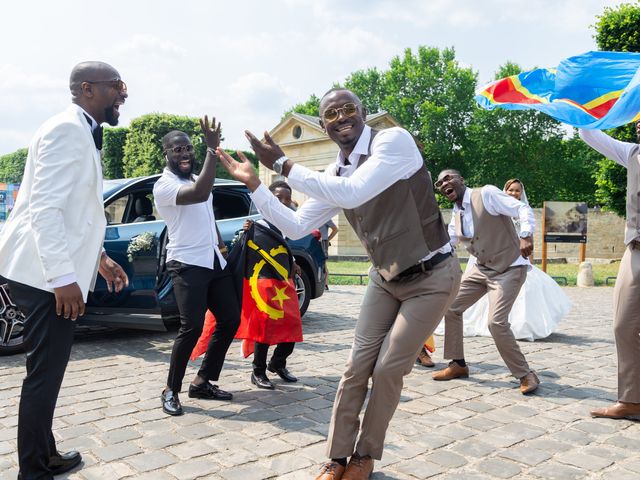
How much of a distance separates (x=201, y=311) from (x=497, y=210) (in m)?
2.95

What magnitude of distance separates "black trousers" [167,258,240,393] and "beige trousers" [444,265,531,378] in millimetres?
2168

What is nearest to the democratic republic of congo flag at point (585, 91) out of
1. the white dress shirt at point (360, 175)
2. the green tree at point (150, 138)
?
the white dress shirt at point (360, 175)

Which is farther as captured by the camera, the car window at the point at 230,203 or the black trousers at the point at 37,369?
the car window at the point at 230,203

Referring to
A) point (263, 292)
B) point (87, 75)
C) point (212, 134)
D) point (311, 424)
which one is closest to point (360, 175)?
point (212, 134)

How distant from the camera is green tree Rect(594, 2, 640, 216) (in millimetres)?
18391

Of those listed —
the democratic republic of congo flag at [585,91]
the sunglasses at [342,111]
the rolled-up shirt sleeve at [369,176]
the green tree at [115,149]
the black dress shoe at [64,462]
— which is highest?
the green tree at [115,149]

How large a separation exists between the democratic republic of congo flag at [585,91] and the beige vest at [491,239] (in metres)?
1.09

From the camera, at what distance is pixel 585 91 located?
5.88 meters

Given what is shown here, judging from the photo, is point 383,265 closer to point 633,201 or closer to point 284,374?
point 633,201

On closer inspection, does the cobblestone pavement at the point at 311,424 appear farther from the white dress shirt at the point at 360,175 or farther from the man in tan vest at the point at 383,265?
the white dress shirt at the point at 360,175

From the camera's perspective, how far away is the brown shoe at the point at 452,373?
5633 mm

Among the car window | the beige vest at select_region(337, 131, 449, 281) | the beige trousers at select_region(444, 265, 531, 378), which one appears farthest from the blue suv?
the beige vest at select_region(337, 131, 449, 281)

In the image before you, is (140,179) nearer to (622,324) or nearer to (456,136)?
(622,324)

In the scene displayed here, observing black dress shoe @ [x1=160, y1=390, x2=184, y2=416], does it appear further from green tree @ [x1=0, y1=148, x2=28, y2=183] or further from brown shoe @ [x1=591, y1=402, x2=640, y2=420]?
green tree @ [x1=0, y1=148, x2=28, y2=183]
